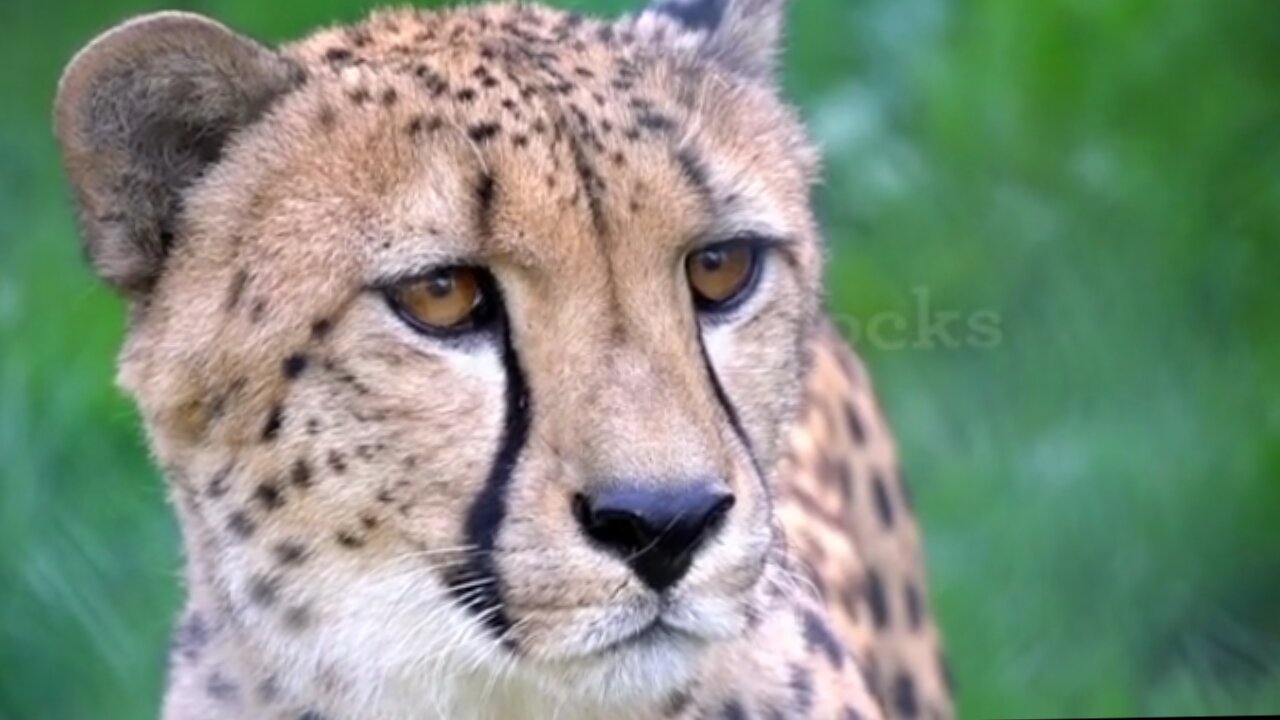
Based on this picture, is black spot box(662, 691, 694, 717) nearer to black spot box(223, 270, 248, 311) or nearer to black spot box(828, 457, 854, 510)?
black spot box(223, 270, 248, 311)

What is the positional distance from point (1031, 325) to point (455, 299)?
5.41ft

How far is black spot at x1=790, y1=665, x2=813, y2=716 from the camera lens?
6.21ft

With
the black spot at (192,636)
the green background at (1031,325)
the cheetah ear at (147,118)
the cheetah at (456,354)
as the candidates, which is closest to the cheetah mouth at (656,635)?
the cheetah at (456,354)

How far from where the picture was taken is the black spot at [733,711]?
72.1 inches

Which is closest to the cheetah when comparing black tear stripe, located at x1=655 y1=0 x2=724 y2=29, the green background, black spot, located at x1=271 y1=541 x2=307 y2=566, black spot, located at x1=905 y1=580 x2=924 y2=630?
black spot, located at x1=271 y1=541 x2=307 y2=566

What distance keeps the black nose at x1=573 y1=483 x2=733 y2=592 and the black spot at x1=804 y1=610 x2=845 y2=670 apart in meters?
0.42

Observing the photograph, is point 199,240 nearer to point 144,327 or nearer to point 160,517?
point 144,327

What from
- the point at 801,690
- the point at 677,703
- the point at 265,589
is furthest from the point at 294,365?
the point at 801,690

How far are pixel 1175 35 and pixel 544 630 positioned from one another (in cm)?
182

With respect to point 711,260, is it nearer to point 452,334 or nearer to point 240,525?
point 452,334

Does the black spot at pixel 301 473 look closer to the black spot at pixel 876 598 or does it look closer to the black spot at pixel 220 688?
the black spot at pixel 220 688

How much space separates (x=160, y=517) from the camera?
116 inches

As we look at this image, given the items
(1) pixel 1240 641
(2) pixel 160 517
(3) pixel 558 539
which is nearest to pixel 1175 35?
(1) pixel 1240 641

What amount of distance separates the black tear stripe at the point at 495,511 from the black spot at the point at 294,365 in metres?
0.15
